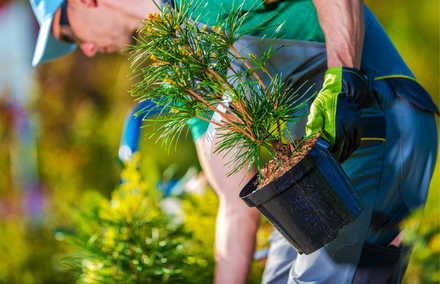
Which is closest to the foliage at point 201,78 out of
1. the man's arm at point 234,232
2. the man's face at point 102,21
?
the man's arm at point 234,232

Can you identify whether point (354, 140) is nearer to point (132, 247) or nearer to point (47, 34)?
point (132, 247)

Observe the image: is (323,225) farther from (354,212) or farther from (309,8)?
(309,8)

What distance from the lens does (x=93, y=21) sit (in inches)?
37.6

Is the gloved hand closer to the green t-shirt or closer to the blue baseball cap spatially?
the green t-shirt

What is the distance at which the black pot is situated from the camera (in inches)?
18.5

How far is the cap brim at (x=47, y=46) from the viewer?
1.01m

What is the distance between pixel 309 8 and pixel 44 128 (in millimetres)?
2421

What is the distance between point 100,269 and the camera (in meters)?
0.89

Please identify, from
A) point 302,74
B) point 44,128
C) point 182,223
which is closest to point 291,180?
point 302,74

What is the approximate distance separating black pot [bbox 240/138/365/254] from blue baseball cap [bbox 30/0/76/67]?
0.80m

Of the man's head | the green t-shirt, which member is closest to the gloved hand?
the green t-shirt

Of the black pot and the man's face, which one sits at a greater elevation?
the man's face

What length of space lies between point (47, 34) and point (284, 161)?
0.85 meters

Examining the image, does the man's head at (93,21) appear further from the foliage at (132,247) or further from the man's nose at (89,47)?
the foliage at (132,247)
